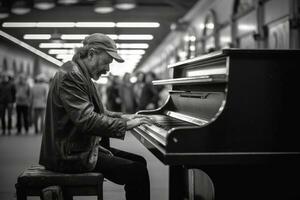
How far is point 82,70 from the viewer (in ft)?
10.7

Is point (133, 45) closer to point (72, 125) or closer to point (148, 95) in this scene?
point (148, 95)

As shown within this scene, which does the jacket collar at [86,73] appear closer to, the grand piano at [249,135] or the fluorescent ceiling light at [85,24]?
the grand piano at [249,135]

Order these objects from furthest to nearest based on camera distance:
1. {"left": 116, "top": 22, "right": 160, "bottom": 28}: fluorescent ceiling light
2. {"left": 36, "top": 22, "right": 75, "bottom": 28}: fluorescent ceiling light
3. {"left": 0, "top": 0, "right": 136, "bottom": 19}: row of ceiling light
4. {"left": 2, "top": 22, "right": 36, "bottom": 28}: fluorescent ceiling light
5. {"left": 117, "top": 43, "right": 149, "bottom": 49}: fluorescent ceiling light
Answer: {"left": 117, "top": 43, "right": 149, "bottom": 49}: fluorescent ceiling light
{"left": 116, "top": 22, "right": 160, "bottom": 28}: fluorescent ceiling light
{"left": 36, "top": 22, "right": 75, "bottom": 28}: fluorescent ceiling light
{"left": 2, "top": 22, "right": 36, "bottom": 28}: fluorescent ceiling light
{"left": 0, "top": 0, "right": 136, "bottom": 19}: row of ceiling light

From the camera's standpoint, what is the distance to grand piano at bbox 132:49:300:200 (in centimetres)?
263

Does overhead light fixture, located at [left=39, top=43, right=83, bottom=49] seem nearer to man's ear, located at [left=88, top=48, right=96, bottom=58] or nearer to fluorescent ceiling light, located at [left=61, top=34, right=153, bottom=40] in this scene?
fluorescent ceiling light, located at [left=61, top=34, right=153, bottom=40]

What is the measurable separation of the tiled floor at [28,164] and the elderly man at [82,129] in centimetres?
183

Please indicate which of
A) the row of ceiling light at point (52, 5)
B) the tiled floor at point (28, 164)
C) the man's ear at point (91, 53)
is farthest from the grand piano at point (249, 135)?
the row of ceiling light at point (52, 5)

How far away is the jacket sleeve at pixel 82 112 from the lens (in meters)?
2.99

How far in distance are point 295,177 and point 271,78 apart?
638 mm

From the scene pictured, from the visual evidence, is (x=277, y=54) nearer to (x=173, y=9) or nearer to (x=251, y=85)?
(x=251, y=85)

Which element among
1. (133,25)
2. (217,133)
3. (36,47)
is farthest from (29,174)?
(36,47)

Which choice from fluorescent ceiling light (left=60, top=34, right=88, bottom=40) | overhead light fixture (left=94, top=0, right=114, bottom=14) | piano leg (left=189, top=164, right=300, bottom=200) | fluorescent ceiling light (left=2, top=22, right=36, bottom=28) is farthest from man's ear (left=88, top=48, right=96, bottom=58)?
fluorescent ceiling light (left=60, top=34, right=88, bottom=40)

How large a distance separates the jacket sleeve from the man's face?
0.20 metres

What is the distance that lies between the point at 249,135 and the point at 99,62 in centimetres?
119
